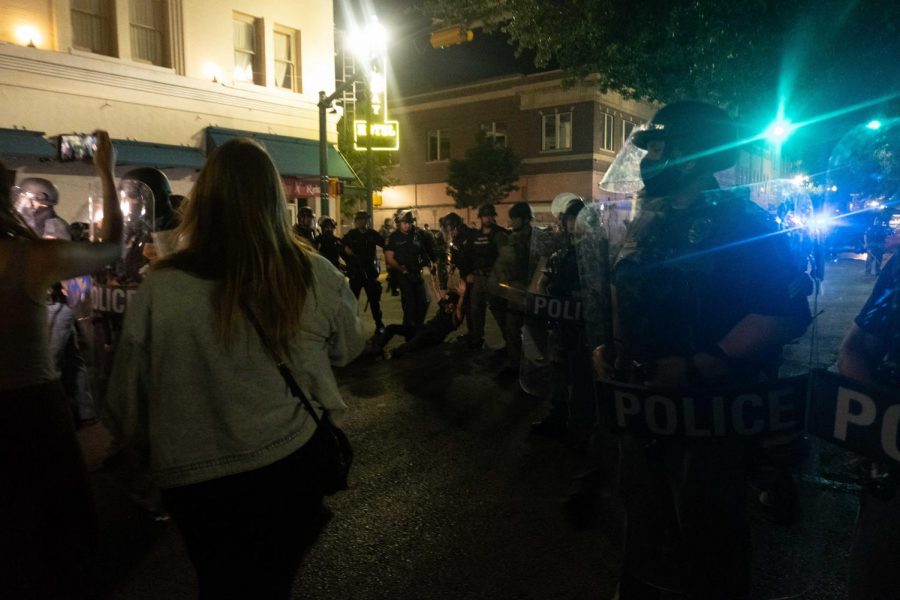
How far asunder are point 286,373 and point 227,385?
163mm

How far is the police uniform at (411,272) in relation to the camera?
9836mm

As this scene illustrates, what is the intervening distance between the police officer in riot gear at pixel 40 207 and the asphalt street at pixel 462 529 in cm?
169

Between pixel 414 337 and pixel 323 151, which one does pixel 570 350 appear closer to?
pixel 414 337

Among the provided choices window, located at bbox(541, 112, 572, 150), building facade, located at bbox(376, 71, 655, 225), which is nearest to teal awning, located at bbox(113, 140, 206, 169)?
building facade, located at bbox(376, 71, 655, 225)

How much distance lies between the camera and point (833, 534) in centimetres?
A: 371

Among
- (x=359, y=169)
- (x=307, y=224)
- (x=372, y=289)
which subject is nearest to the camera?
(x=372, y=289)

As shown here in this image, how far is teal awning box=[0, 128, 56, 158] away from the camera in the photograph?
1248 cm

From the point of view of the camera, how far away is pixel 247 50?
17.4 meters

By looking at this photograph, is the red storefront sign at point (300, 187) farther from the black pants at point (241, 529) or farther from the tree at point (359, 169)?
the black pants at point (241, 529)

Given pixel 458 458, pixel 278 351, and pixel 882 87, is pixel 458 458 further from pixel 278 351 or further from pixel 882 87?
pixel 882 87

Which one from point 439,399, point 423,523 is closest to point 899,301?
point 423,523

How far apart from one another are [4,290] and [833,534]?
13.4 ft

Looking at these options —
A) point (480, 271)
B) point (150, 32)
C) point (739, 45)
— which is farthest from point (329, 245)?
point (150, 32)

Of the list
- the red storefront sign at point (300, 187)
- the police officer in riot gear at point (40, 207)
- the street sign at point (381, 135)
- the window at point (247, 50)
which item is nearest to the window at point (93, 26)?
the window at point (247, 50)
